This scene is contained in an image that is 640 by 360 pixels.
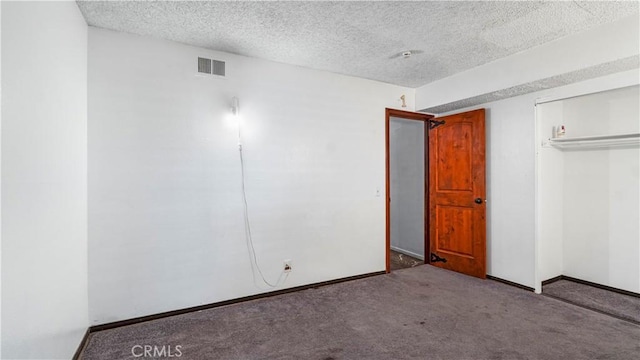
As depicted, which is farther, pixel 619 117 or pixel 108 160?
pixel 619 117

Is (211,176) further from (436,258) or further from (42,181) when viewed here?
(436,258)

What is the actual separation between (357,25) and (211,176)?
1.94m

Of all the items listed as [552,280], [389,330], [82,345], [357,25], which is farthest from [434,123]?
[82,345]

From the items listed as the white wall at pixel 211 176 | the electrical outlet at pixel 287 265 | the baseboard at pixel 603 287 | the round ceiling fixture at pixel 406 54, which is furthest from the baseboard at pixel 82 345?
the baseboard at pixel 603 287

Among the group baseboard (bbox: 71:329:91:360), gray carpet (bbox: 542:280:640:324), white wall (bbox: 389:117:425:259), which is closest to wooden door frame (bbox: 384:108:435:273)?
white wall (bbox: 389:117:425:259)

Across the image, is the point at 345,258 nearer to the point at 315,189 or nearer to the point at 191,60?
the point at 315,189

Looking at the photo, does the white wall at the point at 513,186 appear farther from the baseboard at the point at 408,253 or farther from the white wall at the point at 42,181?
the white wall at the point at 42,181

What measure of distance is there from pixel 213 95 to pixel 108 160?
1095 mm

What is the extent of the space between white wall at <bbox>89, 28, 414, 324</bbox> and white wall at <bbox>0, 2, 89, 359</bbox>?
0.85 ft

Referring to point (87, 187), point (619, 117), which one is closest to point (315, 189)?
point (87, 187)

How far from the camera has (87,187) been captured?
248 cm

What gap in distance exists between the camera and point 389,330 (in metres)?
2.50

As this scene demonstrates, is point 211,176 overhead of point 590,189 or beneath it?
overhead

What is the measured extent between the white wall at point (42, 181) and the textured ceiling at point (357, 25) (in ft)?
2.06
